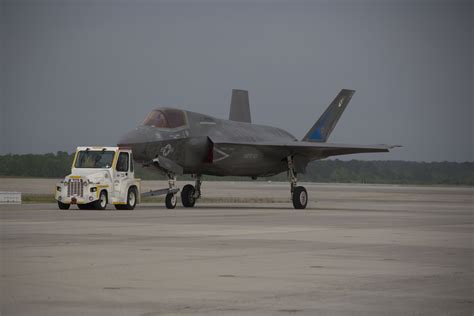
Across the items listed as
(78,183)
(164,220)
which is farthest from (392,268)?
(78,183)

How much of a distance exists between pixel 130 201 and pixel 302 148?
793cm

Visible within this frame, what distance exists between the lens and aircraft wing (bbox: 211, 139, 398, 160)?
114ft

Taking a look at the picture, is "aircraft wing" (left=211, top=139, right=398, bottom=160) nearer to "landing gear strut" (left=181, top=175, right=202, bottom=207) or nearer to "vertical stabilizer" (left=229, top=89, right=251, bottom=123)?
"landing gear strut" (left=181, top=175, right=202, bottom=207)

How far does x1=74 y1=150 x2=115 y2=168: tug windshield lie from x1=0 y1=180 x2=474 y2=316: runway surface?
942cm

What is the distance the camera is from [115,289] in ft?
32.6

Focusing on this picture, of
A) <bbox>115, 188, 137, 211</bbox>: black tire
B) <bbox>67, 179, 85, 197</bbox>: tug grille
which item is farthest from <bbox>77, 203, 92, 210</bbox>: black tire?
<bbox>67, 179, 85, 197</bbox>: tug grille

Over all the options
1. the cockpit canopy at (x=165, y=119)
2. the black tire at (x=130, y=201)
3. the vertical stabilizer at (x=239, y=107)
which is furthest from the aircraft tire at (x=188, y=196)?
the vertical stabilizer at (x=239, y=107)

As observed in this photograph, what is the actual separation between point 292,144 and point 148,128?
249 inches

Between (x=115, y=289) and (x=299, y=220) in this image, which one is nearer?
(x=115, y=289)

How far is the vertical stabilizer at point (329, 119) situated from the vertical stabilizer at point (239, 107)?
318 cm

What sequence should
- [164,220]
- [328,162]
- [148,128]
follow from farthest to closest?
[328,162], [148,128], [164,220]

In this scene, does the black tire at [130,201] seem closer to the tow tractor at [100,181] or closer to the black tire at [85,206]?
the tow tractor at [100,181]

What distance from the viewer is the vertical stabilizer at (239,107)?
4231 cm

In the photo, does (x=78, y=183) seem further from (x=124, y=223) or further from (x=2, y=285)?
(x=2, y=285)
